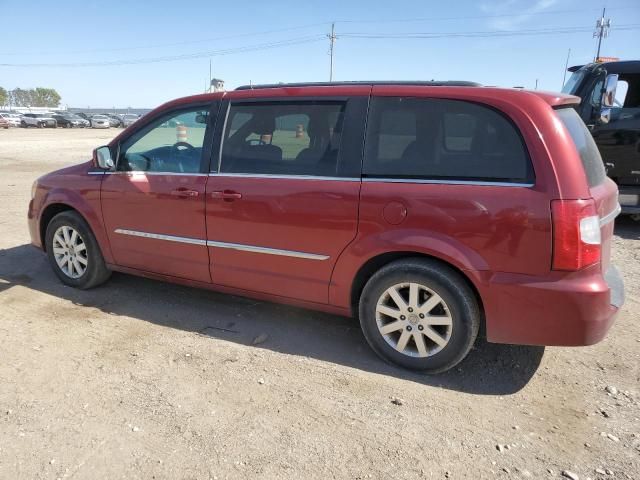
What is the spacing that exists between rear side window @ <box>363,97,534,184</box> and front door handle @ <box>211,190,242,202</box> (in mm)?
978

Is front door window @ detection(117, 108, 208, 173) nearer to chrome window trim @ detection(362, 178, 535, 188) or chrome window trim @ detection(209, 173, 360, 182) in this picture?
chrome window trim @ detection(209, 173, 360, 182)

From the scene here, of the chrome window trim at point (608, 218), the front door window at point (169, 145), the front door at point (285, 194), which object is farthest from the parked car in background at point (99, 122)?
the chrome window trim at point (608, 218)

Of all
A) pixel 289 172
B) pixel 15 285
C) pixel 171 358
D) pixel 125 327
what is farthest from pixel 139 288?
pixel 289 172

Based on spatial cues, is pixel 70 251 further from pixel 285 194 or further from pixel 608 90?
pixel 608 90

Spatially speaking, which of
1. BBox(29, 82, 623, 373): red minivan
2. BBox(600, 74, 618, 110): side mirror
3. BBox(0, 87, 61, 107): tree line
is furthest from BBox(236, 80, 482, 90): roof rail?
BBox(0, 87, 61, 107): tree line

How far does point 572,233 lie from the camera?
269cm

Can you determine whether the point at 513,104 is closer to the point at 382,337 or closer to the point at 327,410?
the point at 382,337

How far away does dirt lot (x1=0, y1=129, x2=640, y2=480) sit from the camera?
2.42 m

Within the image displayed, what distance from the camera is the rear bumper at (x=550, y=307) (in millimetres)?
2770

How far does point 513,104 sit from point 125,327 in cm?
317

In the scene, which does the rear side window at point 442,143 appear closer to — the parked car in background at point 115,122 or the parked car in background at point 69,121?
the parked car in background at point 69,121

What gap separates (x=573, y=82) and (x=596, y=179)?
4.87 metres

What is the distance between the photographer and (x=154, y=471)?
2348mm

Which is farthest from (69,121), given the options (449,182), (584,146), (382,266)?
(584,146)
